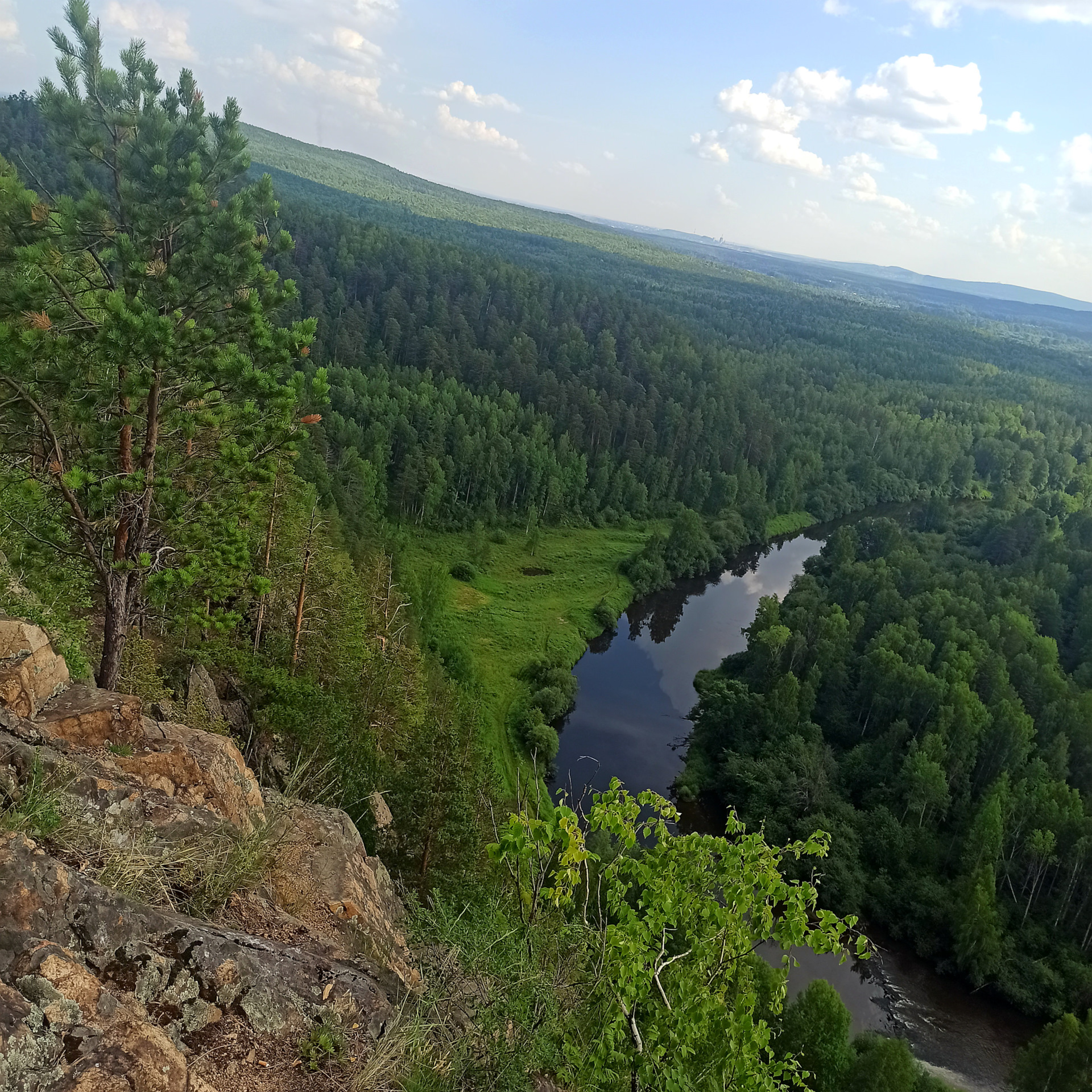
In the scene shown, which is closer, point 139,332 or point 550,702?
point 139,332

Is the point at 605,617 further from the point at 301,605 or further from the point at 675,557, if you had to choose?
the point at 301,605

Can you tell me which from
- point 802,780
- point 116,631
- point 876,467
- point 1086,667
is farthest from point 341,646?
point 876,467

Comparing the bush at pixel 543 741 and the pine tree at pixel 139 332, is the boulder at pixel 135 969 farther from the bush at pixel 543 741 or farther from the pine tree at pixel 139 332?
the bush at pixel 543 741

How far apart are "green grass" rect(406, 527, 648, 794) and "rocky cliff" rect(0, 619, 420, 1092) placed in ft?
98.2

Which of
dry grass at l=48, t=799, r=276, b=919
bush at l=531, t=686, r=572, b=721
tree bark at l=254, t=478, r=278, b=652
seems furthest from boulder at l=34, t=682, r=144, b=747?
bush at l=531, t=686, r=572, b=721

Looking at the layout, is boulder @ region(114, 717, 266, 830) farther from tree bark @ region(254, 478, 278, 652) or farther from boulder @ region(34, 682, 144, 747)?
tree bark @ region(254, 478, 278, 652)

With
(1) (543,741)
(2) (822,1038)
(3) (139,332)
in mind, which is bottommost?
(1) (543,741)

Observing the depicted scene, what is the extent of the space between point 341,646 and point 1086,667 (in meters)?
51.8

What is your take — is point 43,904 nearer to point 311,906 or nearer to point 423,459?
point 311,906

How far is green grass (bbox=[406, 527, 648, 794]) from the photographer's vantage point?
164ft

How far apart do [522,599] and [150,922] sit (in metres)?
58.0

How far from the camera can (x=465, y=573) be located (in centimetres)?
A: 6706

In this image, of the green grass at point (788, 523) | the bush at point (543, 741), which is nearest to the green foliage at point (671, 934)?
the bush at point (543, 741)

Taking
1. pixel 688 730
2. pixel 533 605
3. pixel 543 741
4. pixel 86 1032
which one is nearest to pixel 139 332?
pixel 86 1032
